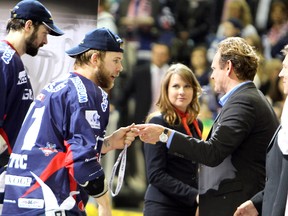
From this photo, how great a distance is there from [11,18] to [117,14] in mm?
5933

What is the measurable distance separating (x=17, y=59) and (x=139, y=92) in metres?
5.08

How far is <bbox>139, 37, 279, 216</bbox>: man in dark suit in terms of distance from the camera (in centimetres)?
500

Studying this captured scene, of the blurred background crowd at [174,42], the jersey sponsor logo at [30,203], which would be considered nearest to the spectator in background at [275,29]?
the blurred background crowd at [174,42]

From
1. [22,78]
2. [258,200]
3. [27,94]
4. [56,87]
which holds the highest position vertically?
[56,87]

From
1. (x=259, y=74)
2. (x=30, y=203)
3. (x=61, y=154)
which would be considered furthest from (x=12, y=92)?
(x=259, y=74)

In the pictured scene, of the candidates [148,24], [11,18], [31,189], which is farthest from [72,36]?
[148,24]

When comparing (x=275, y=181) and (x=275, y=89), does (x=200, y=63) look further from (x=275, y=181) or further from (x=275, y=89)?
(x=275, y=181)

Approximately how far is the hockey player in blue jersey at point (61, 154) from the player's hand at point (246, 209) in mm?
860

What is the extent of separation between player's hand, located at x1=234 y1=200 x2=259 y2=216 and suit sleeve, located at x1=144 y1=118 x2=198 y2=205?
0.83 meters

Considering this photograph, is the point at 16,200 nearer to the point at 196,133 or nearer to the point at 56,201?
the point at 56,201

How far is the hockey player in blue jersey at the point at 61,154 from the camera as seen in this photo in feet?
14.6

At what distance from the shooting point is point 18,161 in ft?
15.1

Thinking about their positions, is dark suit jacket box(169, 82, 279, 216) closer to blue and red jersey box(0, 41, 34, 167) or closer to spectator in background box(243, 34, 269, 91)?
blue and red jersey box(0, 41, 34, 167)

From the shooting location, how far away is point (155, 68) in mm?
10227
